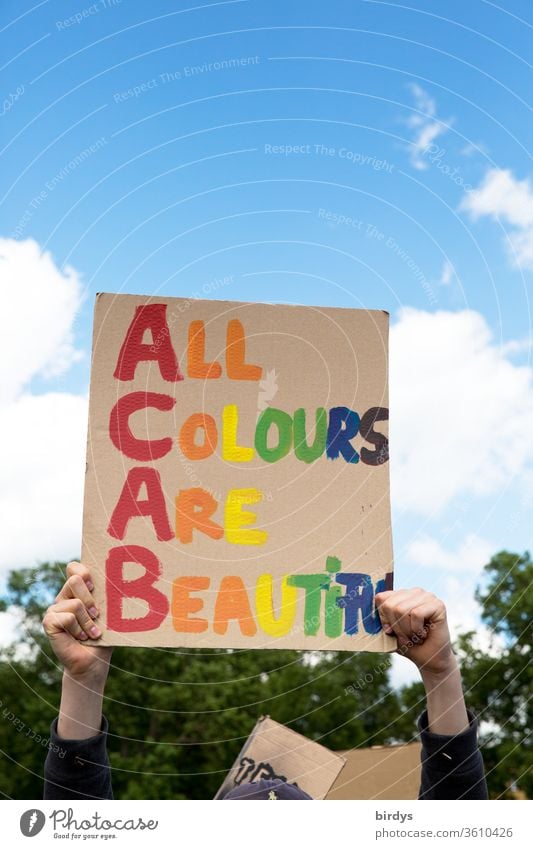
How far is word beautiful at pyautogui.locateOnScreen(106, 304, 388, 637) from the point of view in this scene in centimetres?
336

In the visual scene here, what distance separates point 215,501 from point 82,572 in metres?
0.60

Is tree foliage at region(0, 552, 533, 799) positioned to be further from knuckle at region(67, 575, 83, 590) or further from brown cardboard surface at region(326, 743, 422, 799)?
knuckle at region(67, 575, 83, 590)

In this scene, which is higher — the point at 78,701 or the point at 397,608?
the point at 397,608

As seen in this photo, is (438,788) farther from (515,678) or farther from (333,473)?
(515,678)

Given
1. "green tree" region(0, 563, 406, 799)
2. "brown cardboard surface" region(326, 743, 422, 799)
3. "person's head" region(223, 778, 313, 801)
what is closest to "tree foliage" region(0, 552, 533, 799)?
"green tree" region(0, 563, 406, 799)

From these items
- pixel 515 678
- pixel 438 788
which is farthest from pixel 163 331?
pixel 515 678

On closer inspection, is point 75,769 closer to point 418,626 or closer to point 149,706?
point 418,626

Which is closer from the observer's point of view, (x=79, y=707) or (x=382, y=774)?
(x=79, y=707)

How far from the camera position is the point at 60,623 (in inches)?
125

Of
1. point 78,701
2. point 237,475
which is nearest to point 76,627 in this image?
point 78,701

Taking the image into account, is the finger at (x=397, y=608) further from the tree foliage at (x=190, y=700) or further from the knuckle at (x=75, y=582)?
the tree foliage at (x=190, y=700)

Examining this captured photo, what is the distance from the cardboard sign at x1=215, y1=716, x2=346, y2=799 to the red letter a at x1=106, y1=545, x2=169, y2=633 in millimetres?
2470

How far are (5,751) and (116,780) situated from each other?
4077mm

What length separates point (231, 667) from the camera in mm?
31422
